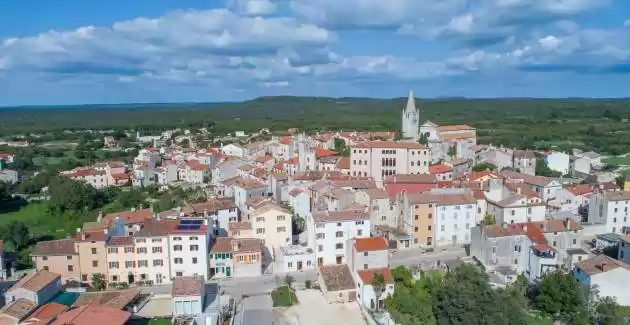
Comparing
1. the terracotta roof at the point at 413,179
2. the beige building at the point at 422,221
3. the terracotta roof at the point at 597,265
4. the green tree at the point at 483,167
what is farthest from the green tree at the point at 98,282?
the green tree at the point at 483,167

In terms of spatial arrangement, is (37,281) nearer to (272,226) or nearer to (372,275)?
(272,226)

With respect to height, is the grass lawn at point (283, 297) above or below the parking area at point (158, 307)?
above

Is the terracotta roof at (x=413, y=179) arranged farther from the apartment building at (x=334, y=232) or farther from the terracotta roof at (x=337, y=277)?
→ the terracotta roof at (x=337, y=277)

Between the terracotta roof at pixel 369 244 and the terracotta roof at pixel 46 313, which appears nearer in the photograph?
the terracotta roof at pixel 46 313

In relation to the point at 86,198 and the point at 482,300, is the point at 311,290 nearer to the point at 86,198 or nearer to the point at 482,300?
the point at 482,300

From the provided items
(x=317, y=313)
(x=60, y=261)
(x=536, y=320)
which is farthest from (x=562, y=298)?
(x=60, y=261)

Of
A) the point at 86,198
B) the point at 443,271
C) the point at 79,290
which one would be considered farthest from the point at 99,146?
the point at 443,271

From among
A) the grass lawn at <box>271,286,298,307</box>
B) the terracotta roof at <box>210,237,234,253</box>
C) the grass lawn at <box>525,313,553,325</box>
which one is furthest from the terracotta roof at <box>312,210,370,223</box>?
the grass lawn at <box>525,313,553,325</box>
